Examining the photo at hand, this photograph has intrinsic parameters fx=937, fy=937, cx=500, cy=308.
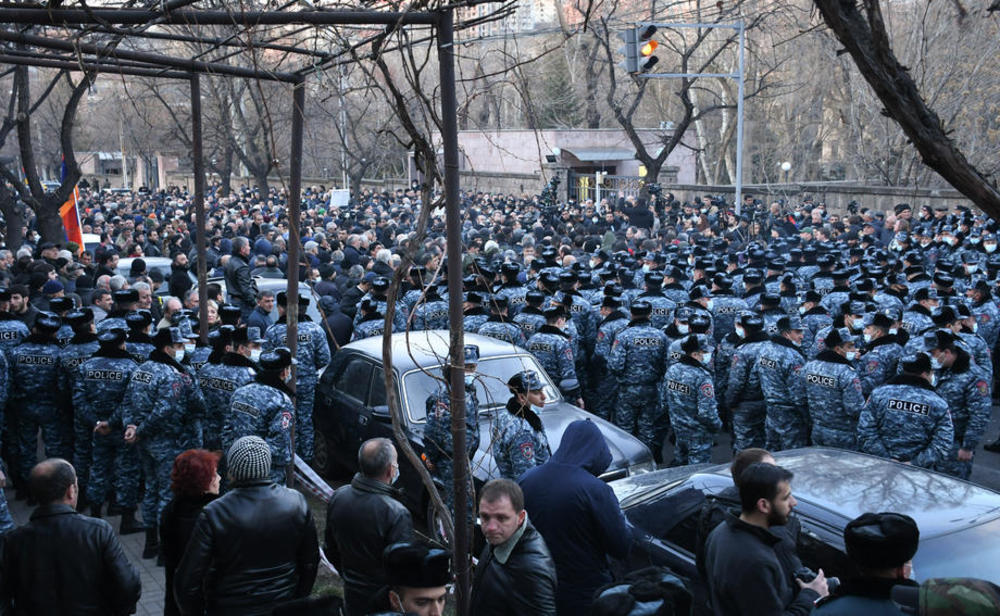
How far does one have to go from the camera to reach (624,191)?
119 feet

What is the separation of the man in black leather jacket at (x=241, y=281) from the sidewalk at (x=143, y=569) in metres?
5.83

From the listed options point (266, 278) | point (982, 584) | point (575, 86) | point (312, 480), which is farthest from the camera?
point (575, 86)

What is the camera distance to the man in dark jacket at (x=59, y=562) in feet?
15.6

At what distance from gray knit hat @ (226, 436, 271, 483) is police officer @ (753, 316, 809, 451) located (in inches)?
228

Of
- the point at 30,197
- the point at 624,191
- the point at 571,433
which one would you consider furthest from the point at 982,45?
the point at 571,433

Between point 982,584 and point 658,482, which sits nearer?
point 982,584

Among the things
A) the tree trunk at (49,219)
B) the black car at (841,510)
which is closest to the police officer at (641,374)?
the black car at (841,510)

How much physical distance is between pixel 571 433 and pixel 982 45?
26.9 metres

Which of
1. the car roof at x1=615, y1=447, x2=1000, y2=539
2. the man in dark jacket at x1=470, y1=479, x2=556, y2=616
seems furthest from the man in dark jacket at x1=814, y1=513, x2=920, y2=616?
the car roof at x1=615, y1=447, x2=1000, y2=539

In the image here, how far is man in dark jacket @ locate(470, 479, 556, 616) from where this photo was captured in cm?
429

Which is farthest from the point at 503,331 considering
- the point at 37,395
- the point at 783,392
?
the point at 37,395

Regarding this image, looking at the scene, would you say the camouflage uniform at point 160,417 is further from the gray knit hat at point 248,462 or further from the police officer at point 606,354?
the police officer at point 606,354

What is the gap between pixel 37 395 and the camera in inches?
364

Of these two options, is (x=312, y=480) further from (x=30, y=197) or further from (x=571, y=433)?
(x=30, y=197)
